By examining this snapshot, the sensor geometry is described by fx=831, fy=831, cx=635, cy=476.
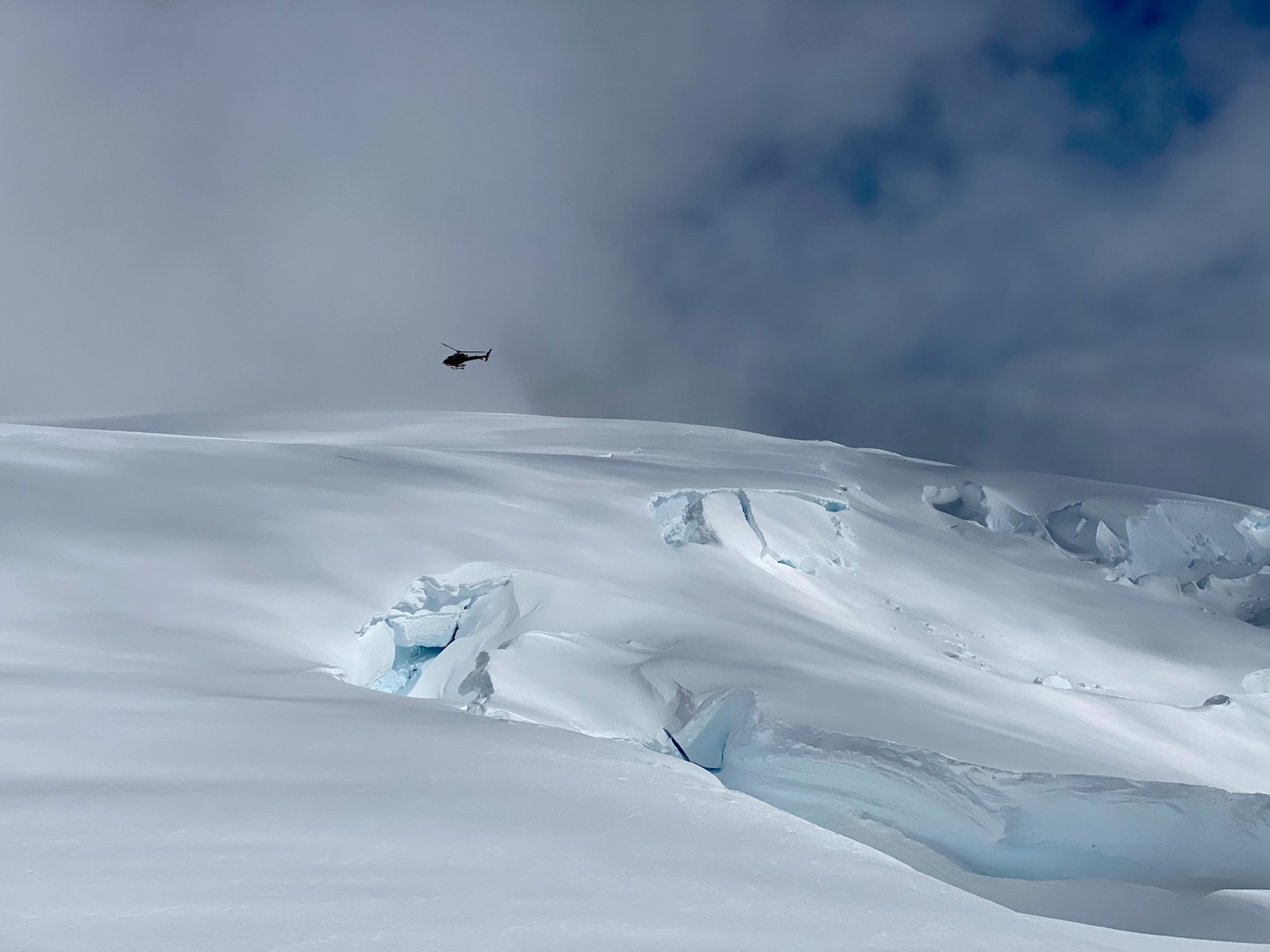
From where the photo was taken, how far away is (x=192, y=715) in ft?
11.0

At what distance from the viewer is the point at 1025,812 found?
419cm

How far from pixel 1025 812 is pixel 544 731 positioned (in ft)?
8.12

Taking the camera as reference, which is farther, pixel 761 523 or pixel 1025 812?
pixel 761 523

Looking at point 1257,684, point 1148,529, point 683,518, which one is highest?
point 1148,529

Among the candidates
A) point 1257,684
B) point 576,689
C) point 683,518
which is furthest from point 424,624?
point 1257,684

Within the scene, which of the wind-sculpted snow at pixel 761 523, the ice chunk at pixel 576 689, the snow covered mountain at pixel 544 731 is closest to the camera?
the snow covered mountain at pixel 544 731

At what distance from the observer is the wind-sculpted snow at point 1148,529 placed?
1861cm

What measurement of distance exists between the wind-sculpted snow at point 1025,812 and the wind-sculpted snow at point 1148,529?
51.1 ft

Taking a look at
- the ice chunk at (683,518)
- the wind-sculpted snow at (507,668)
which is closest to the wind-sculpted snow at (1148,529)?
the ice chunk at (683,518)

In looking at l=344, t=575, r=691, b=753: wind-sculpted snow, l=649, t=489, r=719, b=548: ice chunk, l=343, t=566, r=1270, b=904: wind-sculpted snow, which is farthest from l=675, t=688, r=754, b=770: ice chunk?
l=649, t=489, r=719, b=548: ice chunk

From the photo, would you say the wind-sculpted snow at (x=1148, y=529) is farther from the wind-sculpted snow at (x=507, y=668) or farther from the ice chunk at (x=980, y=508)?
the wind-sculpted snow at (x=507, y=668)

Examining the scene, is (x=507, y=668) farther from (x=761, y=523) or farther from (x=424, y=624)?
(x=761, y=523)

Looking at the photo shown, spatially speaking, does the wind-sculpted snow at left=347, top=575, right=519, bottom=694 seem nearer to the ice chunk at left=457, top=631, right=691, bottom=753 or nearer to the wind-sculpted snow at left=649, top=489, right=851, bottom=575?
the ice chunk at left=457, top=631, right=691, bottom=753

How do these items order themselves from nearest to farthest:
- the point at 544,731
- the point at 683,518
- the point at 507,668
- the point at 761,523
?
the point at 544,731 < the point at 507,668 < the point at 683,518 < the point at 761,523
